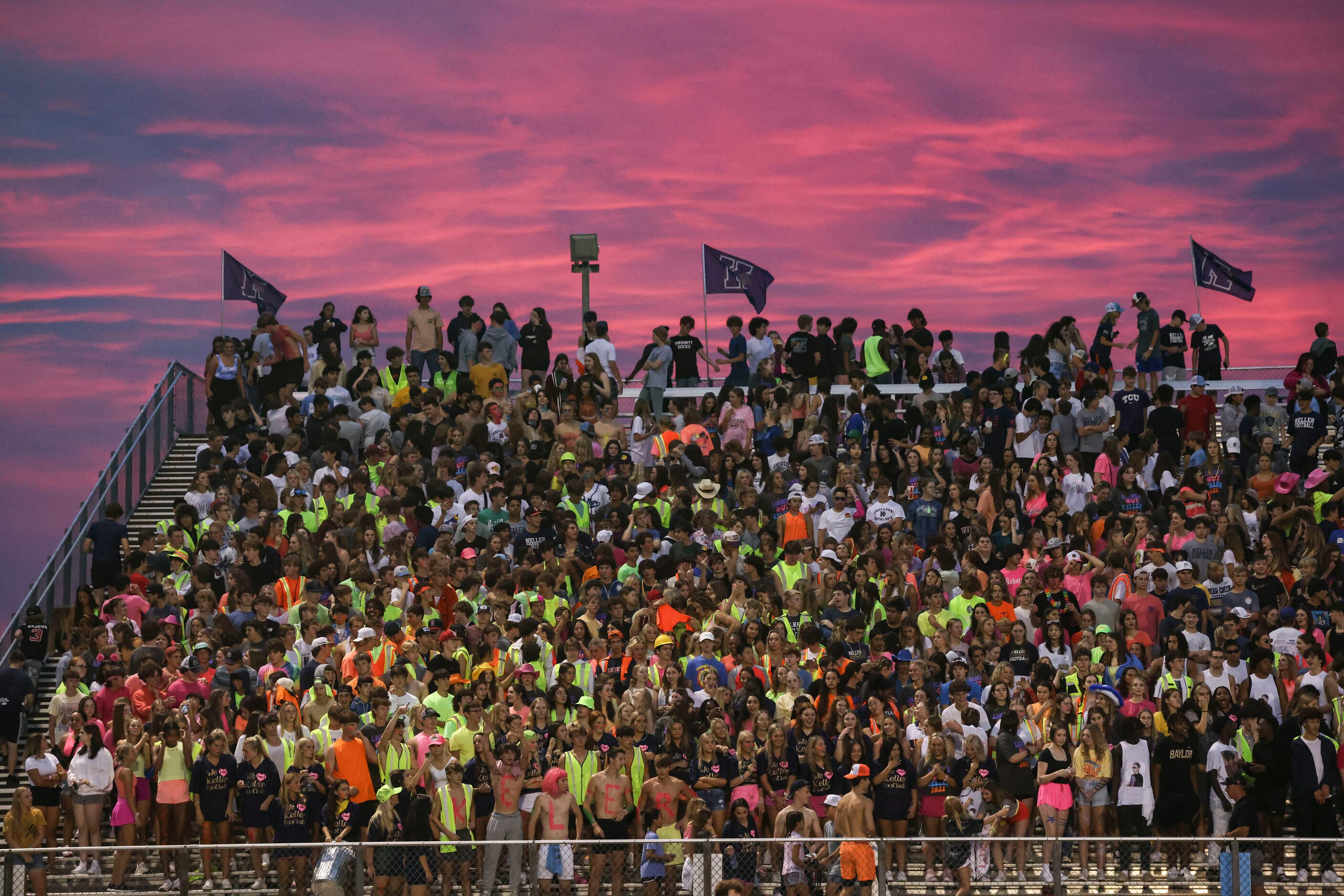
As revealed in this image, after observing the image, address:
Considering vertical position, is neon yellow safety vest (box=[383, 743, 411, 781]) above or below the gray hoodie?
below

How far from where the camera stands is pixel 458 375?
24688 millimetres

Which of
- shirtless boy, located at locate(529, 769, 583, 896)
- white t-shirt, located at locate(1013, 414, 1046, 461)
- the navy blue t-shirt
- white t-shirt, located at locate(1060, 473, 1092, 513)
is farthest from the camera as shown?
the navy blue t-shirt

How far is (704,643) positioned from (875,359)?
9.60m

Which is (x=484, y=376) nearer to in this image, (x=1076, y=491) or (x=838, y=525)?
(x=838, y=525)

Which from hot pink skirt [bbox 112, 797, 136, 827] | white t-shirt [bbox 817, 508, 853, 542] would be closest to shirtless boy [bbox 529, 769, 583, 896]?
hot pink skirt [bbox 112, 797, 136, 827]

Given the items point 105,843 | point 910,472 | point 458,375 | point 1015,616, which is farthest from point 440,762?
point 458,375

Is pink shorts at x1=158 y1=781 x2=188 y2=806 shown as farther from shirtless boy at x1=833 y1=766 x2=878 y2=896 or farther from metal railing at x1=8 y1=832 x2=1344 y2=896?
shirtless boy at x1=833 y1=766 x2=878 y2=896

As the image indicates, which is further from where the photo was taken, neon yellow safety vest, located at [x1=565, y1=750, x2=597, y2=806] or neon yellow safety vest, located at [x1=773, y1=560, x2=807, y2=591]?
neon yellow safety vest, located at [x1=773, y1=560, x2=807, y2=591]

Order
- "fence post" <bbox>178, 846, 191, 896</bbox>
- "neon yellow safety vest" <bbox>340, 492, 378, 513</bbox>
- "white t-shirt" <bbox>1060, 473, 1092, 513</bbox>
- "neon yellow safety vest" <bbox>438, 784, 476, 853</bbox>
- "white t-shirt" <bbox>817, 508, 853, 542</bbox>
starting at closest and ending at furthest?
1. "fence post" <bbox>178, 846, 191, 896</bbox>
2. "neon yellow safety vest" <bbox>438, 784, 476, 853</bbox>
3. "white t-shirt" <bbox>817, 508, 853, 542</bbox>
4. "neon yellow safety vest" <bbox>340, 492, 378, 513</bbox>
5. "white t-shirt" <bbox>1060, 473, 1092, 513</bbox>

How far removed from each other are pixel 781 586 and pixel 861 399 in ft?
17.5

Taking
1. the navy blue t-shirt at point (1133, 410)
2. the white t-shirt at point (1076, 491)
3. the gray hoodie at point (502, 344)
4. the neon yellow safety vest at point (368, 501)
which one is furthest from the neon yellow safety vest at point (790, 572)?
the gray hoodie at point (502, 344)

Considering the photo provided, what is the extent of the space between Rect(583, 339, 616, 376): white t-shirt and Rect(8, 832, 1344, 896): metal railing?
39.4 ft

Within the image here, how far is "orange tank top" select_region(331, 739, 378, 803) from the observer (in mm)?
15633

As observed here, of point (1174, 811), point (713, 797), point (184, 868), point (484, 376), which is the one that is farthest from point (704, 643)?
point (484, 376)
